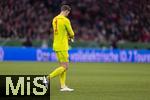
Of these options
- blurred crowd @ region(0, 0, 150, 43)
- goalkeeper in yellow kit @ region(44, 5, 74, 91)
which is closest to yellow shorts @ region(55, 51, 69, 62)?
goalkeeper in yellow kit @ region(44, 5, 74, 91)

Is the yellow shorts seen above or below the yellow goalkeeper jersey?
below

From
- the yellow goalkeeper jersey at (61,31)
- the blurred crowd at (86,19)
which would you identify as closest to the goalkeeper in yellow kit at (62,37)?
the yellow goalkeeper jersey at (61,31)

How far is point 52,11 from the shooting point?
36.1 m

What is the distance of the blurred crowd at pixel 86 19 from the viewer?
3494 centimetres

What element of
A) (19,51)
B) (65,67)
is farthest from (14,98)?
(19,51)

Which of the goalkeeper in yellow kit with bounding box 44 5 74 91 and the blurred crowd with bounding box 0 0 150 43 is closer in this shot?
the goalkeeper in yellow kit with bounding box 44 5 74 91

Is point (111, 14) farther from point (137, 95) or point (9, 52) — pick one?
point (137, 95)

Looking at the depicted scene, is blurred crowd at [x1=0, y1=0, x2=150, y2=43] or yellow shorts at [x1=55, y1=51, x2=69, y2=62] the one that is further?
blurred crowd at [x1=0, y1=0, x2=150, y2=43]

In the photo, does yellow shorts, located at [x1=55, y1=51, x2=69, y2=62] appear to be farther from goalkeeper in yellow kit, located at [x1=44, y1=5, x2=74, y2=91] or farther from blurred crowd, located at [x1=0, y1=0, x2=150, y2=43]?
blurred crowd, located at [x1=0, y1=0, x2=150, y2=43]

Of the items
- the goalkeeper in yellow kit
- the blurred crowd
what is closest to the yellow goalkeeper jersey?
the goalkeeper in yellow kit

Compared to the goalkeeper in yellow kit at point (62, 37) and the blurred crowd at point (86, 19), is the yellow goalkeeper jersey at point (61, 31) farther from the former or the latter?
the blurred crowd at point (86, 19)

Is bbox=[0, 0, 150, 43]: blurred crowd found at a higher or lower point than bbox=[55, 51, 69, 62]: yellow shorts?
higher

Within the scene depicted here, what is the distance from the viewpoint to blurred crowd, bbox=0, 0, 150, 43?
34938 millimetres

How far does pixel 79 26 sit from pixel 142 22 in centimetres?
428
